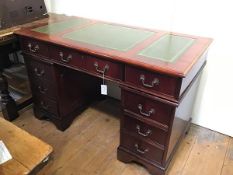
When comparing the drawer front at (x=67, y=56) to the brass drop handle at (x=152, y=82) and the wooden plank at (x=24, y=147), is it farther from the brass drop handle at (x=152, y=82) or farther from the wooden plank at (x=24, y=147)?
the wooden plank at (x=24, y=147)

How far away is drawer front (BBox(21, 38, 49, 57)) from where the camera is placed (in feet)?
4.85

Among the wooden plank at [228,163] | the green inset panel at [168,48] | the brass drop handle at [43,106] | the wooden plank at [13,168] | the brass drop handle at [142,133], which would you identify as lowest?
the wooden plank at [228,163]

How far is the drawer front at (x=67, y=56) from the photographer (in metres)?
1.33

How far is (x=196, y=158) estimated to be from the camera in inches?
61.7

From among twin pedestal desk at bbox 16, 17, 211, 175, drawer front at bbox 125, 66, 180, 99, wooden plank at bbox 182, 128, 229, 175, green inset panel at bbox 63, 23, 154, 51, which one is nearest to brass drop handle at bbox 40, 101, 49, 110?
twin pedestal desk at bbox 16, 17, 211, 175

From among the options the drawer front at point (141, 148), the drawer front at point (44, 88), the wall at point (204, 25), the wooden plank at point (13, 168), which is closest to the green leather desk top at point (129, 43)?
the wall at point (204, 25)

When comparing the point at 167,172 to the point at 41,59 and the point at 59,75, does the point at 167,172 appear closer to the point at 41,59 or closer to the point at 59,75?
the point at 59,75

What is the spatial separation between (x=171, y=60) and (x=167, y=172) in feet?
2.55

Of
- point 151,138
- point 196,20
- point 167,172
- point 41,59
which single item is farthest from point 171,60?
point 41,59

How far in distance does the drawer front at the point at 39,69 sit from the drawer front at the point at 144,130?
64 cm

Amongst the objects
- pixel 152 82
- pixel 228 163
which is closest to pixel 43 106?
pixel 152 82

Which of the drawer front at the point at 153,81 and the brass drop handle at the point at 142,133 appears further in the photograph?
the brass drop handle at the point at 142,133

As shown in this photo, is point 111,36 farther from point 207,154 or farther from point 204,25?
point 207,154

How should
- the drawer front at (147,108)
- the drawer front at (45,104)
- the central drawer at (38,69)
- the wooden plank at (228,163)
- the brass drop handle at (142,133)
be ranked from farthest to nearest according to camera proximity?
the drawer front at (45,104) < the central drawer at (38,69) < the wooden plank at (228,163) < the brass drop handle at (142,133) < the drawer front at (147,108)
